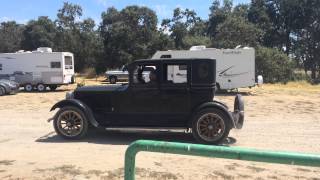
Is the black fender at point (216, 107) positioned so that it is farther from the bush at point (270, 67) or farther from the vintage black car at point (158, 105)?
the bush at point (270, 67)

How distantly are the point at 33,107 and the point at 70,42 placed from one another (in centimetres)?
4347

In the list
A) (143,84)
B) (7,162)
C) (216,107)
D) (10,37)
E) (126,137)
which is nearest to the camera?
(7,162)

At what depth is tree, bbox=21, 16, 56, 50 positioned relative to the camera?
73938mm

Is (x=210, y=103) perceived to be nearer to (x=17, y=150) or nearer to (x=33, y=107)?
(x=17, y=150)

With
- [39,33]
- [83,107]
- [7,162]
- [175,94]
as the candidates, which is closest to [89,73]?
[39,33]

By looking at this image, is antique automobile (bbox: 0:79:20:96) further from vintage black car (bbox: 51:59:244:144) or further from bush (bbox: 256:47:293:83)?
bush (bbox: 256:47:293:83)

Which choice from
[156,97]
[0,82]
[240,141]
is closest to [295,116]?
[240,141]

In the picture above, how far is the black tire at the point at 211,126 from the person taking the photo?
10516mm

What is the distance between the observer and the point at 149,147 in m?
3.70

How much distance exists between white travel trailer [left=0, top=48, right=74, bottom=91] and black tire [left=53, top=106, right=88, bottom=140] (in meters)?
20.0

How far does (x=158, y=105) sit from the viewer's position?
11000 mm

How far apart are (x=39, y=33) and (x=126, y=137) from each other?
6711 cm

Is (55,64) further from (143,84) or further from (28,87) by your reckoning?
(143,84)

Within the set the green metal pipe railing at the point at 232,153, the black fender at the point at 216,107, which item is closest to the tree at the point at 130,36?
the black fender at the point at 216,107
